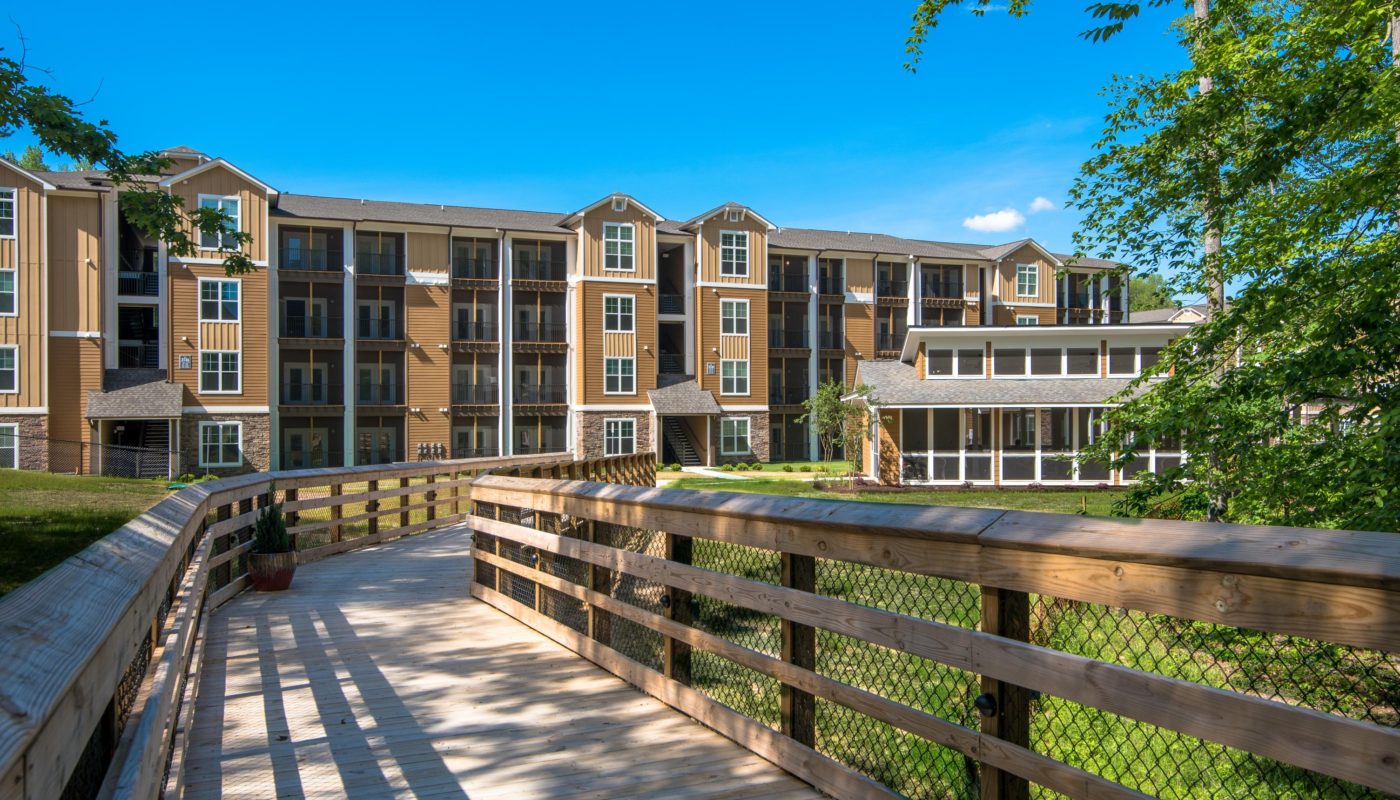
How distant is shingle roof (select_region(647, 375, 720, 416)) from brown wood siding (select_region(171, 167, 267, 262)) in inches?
630

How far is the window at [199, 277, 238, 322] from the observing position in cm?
3416

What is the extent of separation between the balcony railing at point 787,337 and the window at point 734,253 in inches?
143

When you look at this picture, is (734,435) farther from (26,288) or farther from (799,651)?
(799,651)

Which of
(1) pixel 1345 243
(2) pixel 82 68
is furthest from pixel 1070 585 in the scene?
(2) pixel 82 68

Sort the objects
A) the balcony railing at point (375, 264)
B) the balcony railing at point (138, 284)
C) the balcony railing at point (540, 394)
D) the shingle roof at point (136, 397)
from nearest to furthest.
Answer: the shingle roof at point (136, 397), the balcony railing at point (138, 284), the balcony railing at point (375, 264), the balcony railing at point (540, 394)

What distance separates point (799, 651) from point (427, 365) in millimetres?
35937

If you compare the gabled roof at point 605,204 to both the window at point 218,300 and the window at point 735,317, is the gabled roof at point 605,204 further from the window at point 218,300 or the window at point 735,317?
the window at point 218,300

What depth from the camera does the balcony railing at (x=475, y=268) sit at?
38.9m

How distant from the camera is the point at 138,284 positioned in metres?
34.6

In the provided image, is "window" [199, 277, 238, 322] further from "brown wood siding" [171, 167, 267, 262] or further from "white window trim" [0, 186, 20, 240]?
"white window trim" [0, 186, 20, 240]

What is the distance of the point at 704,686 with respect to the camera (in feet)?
21.5

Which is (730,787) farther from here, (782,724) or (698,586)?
(698,586)

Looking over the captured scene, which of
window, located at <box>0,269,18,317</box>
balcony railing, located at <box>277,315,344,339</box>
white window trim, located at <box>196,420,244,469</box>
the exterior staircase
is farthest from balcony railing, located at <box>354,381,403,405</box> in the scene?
window, located at <box>0,269,18,317</box>

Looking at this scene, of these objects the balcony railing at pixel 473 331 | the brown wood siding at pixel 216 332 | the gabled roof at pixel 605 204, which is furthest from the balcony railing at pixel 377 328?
the gabled roof at pixel 605 204
